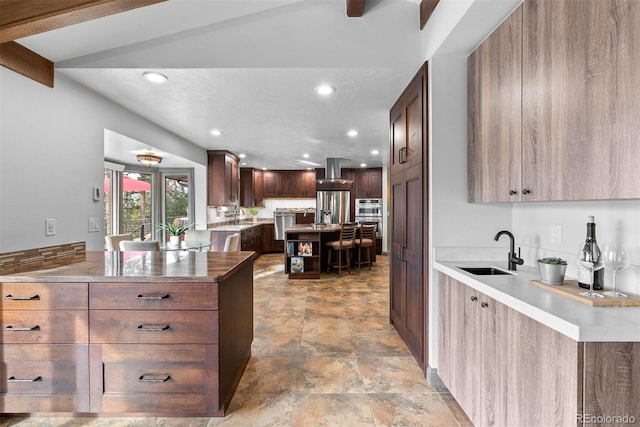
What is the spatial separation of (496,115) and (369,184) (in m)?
5.99

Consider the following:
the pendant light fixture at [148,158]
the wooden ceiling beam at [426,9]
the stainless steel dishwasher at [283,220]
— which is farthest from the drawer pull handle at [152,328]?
the stainless steel dishwasher at [283,220]

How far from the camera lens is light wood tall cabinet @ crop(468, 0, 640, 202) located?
1.06m

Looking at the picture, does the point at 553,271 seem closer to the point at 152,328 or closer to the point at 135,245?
the point at 152,328

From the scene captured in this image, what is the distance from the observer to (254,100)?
2992 millimetres

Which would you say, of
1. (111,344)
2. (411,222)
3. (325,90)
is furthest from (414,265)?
(111,344)

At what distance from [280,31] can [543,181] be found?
2.05 metres

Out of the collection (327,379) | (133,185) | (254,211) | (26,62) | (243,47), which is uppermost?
(243,47)

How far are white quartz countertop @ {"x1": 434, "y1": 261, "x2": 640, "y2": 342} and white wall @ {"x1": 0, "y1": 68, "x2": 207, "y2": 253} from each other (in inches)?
112

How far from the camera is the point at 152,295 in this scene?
66.9 inches

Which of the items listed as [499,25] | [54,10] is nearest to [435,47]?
[499,25]

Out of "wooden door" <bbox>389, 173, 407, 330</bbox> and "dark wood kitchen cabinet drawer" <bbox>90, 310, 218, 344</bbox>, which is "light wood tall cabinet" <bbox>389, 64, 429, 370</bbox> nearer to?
"wooden door" <bbox>389, 173, 407, 330</bbox>

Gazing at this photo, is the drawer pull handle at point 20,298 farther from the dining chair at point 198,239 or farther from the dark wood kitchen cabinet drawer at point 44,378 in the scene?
the dining chair at point 198,239

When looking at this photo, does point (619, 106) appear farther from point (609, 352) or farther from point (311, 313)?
point (311, 313)

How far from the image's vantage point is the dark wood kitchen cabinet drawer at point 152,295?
1.70 metres
